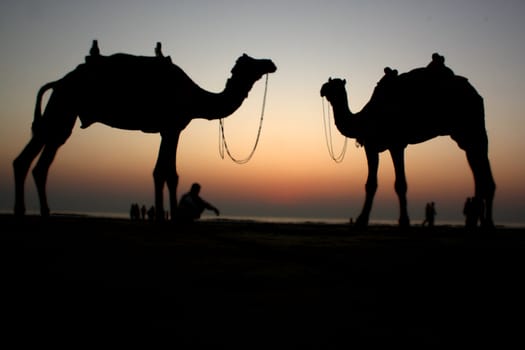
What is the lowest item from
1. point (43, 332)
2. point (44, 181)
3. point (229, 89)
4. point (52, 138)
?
point (43, 332)

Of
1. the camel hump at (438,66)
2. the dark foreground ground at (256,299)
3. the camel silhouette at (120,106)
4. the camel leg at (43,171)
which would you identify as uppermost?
the camel hump at (438,66)

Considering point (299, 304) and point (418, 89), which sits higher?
point (418, 89)

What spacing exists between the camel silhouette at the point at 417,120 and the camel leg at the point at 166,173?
341 cm

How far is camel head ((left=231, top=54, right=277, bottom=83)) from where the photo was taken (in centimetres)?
1001

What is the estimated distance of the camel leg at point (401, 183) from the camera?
9.36 m

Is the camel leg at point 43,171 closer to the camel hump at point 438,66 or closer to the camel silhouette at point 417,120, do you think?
the camel silhouette at point 417,120

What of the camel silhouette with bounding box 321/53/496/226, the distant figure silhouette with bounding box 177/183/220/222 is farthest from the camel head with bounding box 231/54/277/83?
the distant figure silhouette with bounding box 177/183/220/222

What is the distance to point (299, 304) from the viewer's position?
201 centimetres

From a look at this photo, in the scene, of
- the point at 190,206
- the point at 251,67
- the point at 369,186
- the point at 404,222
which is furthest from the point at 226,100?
the point at 404,222

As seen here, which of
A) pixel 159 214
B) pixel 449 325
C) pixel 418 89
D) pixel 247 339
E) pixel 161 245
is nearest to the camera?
pixel 247 339

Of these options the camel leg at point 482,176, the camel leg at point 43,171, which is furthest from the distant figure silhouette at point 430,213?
the camel leg at point 43,171

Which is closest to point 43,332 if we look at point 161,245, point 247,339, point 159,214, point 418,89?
point 247,339

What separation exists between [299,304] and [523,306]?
95 cm

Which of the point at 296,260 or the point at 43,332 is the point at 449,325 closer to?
the point at 43,332
